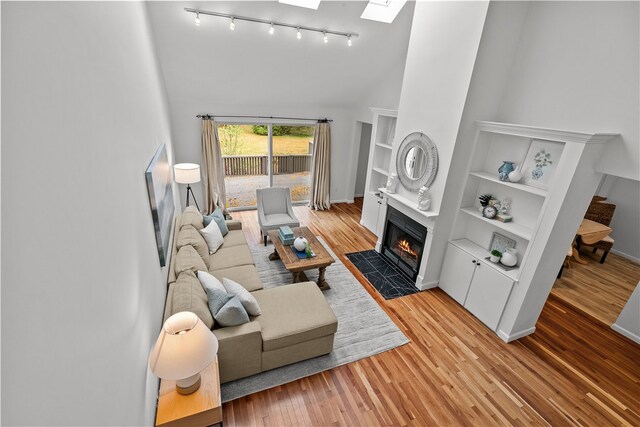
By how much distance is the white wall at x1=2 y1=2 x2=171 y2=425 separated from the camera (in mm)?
655

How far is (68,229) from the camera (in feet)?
3.00

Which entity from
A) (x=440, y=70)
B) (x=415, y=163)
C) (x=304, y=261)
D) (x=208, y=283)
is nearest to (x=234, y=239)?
(x=304, y=261)

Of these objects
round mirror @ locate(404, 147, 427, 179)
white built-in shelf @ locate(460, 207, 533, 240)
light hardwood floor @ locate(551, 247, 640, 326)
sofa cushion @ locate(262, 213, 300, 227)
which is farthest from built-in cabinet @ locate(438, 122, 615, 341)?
sofa cushion @ locate(262, 213, 300, 227)

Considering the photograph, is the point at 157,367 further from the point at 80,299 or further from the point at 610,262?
the point at 610,262

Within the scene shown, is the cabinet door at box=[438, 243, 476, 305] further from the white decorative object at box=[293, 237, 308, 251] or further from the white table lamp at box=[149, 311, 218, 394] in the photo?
the white table lamp at box=[149, 311, 218, 394]

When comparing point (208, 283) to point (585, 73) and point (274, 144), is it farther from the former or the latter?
point (274, 144)

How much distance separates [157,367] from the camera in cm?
159

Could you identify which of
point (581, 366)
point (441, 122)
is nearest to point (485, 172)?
point (441, 122)

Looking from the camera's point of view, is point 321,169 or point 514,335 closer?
point 514,335

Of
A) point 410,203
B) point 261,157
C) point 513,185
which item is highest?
point 513,185

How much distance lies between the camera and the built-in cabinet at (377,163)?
532 cm

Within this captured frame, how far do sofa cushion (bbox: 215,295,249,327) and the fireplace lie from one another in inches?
101

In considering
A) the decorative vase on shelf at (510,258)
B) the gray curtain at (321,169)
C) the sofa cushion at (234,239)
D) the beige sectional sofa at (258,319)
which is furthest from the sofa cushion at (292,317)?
the gray curtain at (321,169)

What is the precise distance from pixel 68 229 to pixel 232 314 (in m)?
1.68
